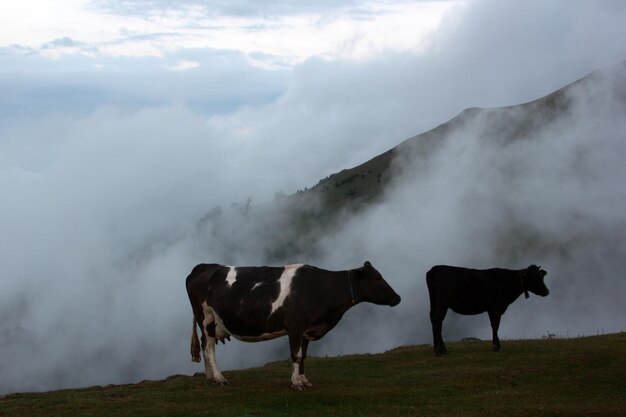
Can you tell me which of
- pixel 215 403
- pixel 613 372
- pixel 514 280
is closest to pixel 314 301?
pixel 215 403

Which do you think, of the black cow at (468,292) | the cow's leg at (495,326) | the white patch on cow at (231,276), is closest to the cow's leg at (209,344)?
the white patch on cow at (231,276)

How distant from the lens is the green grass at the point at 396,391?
23.1 m

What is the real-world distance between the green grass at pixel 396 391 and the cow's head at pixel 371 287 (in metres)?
3.04

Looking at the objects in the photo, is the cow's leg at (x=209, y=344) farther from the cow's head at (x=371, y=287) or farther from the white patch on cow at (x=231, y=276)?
the cow's head at (x=371, y=287)

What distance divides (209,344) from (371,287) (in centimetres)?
615

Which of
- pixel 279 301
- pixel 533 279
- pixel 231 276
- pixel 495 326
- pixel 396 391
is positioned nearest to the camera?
pixel 396 391

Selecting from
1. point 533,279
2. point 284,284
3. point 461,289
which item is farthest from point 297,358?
point 533,279

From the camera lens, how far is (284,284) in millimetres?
27062

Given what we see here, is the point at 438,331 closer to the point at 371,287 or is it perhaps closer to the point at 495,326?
the point at 495,326

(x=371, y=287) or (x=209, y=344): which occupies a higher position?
(x=371, y=287)

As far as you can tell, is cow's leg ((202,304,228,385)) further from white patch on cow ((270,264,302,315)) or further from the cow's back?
the cow's back

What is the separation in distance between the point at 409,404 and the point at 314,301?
4.90 metres

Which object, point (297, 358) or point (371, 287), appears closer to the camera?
point (297, 358)

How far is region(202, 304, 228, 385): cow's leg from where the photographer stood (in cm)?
2794
